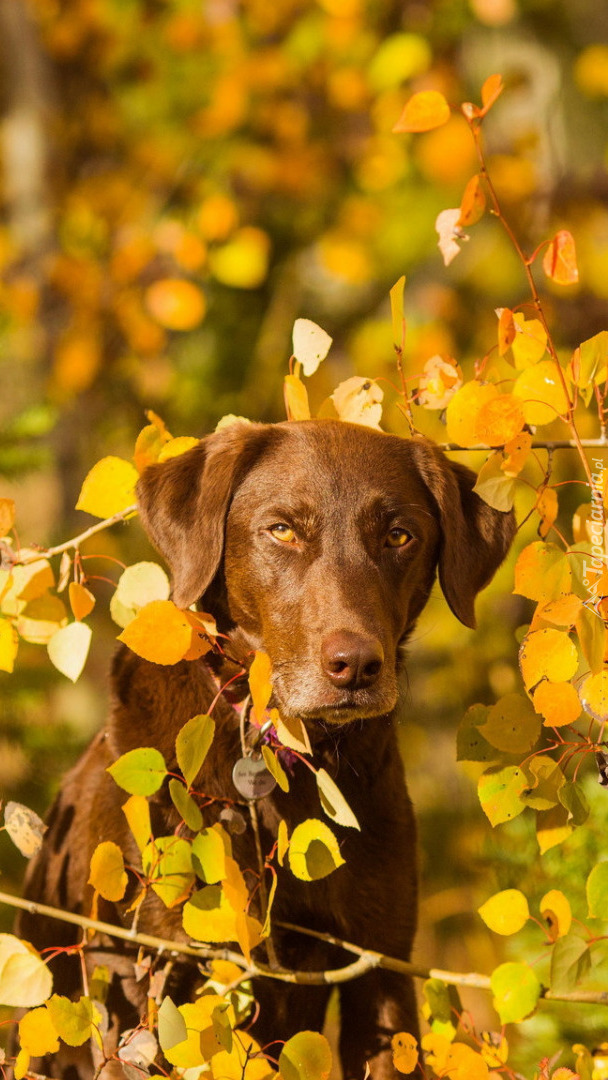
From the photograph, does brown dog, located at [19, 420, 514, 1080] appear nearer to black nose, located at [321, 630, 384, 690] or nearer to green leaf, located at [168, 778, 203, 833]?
black nose, located at [321, 630, 384, 690]

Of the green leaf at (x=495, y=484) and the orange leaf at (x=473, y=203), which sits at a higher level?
the orange leaf at (x=473, y=203)

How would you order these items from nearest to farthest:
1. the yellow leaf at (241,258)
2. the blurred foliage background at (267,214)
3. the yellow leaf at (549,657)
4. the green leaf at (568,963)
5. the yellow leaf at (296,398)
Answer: the green leaf at (568,963) → the yellow leaf at (549,657) → the yellow leaf at (296,398) → the blurred foliage background at (267,214) → the yellow leaf at (241,258)

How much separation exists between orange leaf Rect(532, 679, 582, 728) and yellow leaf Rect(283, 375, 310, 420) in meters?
0.90

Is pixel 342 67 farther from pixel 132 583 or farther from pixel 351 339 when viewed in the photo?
pixel 132 583

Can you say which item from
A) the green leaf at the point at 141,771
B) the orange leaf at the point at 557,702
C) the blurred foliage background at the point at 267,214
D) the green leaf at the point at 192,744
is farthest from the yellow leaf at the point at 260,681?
the blurred foliage background at the point at 267,214

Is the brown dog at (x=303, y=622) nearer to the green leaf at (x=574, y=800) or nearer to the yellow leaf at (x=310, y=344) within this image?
the yellow leaf at (x=310, y=344)

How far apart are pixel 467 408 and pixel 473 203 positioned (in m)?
0.39

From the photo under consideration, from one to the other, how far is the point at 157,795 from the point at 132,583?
472mm

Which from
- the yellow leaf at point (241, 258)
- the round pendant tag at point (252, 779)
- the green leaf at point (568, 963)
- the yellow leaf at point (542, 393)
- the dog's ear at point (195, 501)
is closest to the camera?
the green leaf at point (568, 963)

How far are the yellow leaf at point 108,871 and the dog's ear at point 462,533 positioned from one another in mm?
910

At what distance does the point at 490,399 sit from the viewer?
2.18 m

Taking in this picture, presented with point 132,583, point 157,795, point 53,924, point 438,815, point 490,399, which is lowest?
point 438,815

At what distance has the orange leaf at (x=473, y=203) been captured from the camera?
205cm

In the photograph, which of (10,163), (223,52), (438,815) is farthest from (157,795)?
(223,52)
